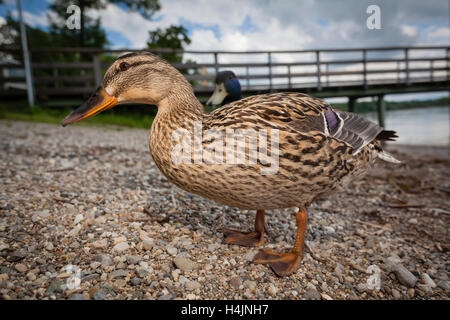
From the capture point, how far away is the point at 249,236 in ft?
8.48

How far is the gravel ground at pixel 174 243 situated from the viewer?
185cm

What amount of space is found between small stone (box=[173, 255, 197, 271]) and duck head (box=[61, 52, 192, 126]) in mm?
1229

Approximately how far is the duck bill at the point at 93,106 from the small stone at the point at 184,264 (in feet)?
4.19

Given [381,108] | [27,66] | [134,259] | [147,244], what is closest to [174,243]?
[147,244]

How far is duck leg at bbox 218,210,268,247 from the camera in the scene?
249 centimetres

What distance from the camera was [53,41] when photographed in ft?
64.8

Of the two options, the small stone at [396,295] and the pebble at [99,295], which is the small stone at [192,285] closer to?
the pebble at [99,295]

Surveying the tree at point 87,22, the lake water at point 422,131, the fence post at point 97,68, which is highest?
the tree at point 87,22

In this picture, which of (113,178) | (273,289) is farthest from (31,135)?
(273,289)

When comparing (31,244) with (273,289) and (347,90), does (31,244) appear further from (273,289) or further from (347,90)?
(347,90)

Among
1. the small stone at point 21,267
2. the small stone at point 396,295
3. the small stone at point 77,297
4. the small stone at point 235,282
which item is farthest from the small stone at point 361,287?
the small stone at point 21,267

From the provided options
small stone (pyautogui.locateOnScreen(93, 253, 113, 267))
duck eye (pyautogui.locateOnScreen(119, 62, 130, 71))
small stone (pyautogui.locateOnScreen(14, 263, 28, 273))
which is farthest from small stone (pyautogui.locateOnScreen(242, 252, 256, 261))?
duck eye (pyautogui.locateOnScreen(119, 62, 130, 71))

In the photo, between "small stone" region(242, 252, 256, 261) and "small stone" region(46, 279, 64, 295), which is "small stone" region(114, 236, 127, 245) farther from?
"small stone" region(242, 252, 256, 261)

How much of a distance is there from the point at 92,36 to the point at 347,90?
57.0 ft
